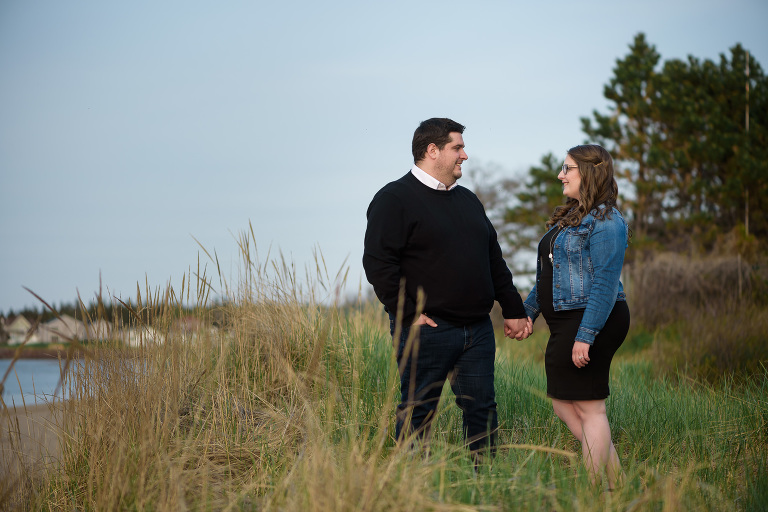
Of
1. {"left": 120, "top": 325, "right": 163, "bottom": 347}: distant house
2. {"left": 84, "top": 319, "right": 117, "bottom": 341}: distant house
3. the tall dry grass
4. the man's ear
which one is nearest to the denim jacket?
the man's ear

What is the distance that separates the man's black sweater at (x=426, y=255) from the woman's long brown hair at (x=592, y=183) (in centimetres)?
54

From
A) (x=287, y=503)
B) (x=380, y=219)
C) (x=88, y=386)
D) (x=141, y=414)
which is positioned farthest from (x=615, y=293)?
(x=88, y=386)

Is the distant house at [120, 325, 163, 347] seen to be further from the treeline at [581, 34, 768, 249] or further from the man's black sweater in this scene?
the treeline at [581, 34, 768, 249]

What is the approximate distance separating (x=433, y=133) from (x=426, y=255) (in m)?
0.70

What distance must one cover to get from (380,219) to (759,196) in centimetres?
2061

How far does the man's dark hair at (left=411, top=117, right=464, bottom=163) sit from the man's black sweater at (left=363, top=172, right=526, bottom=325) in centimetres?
21

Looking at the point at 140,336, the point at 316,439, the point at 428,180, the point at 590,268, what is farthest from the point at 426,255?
the point at 140,336

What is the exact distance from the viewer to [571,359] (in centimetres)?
331

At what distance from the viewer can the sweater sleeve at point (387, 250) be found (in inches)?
137

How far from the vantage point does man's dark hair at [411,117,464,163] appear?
146 inches

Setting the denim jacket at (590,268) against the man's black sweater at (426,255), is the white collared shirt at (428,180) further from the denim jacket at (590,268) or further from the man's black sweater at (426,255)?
the denim jacket at (590,268)

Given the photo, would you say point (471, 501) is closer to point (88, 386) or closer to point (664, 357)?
point (88, 386)

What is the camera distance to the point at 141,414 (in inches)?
135

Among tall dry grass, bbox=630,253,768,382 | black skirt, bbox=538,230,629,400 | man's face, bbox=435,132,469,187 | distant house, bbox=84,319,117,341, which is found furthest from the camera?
tall dry grass, bbox=630,253,768,382
